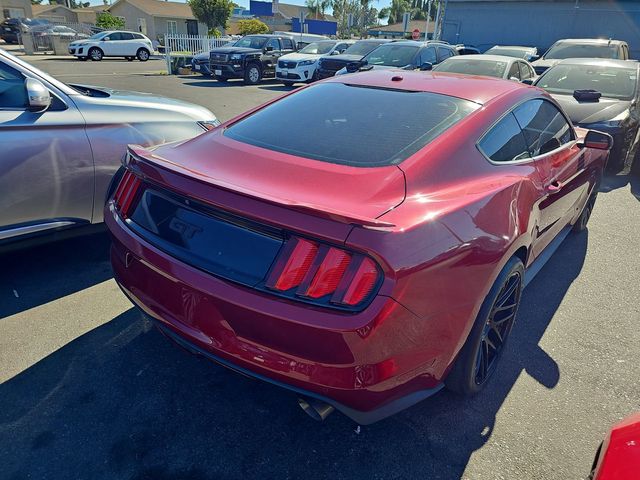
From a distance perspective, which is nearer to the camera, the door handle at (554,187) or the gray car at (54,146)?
the door handle at (554,187)

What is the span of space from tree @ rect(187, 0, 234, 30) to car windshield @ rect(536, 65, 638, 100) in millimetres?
33025

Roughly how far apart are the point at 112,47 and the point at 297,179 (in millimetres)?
29564

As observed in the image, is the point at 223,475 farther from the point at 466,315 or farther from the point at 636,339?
the point at 636,339

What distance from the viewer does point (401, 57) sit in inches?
476

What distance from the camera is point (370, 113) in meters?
2.62

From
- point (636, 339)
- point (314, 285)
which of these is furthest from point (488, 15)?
point (314, 285)

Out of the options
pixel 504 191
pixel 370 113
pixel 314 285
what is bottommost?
pixel 314 285

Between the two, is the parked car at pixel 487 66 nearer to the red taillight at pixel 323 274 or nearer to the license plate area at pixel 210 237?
the license plate area at pixel 210 237

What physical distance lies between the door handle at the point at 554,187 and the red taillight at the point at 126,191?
2.40m

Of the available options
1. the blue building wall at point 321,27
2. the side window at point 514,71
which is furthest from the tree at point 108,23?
the side window at point 514,71

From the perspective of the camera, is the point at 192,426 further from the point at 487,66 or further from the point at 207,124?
the point at 487,66

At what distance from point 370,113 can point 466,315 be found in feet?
4.16

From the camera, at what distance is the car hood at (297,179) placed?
1782 mm

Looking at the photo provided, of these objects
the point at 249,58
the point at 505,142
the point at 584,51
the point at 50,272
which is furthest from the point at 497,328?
the point at 249,58
